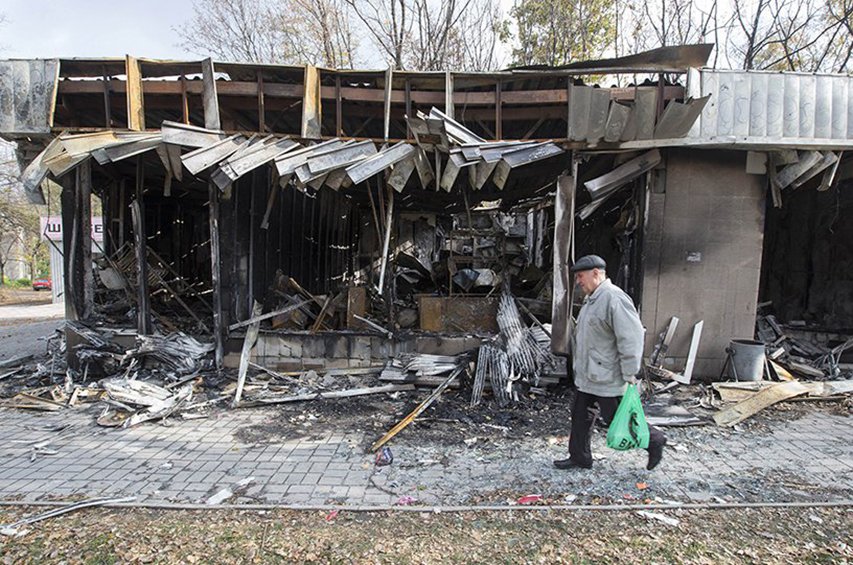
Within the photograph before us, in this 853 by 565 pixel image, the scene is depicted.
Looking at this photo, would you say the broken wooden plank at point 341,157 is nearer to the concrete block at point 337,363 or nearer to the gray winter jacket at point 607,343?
the concrete block at point 337,363

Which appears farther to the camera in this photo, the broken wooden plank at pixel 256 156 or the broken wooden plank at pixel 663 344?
the broken wooden plank at pixel 663 344

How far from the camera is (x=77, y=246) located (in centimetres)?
642

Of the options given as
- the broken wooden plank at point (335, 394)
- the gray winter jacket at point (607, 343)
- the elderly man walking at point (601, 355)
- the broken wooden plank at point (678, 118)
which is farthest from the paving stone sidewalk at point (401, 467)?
the broken wooden plank at point (678, 118)

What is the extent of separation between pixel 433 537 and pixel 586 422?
1.66 metres

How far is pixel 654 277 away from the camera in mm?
6066

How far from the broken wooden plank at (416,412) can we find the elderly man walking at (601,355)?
169 centimetres

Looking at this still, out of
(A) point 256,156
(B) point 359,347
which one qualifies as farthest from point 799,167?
(A) point 256,156

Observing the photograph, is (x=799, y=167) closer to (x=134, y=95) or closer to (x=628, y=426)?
(x=628, y=426)

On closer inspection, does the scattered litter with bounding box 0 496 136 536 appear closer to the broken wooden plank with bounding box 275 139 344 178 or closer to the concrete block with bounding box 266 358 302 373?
the concrete block with bounding box 266 358 302 373

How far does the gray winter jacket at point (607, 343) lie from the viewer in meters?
3.32

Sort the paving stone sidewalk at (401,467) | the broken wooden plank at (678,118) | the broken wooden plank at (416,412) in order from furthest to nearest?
the broken wooden plank at (678,118) < the broken wooden plank at (416,412) < the paving stone sidewalk at (401,467)

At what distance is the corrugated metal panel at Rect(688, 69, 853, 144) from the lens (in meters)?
5.58

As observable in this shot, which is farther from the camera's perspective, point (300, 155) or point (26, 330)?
point (26, 330)

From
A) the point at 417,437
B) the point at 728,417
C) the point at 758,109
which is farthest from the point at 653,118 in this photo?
the point at 417,437
